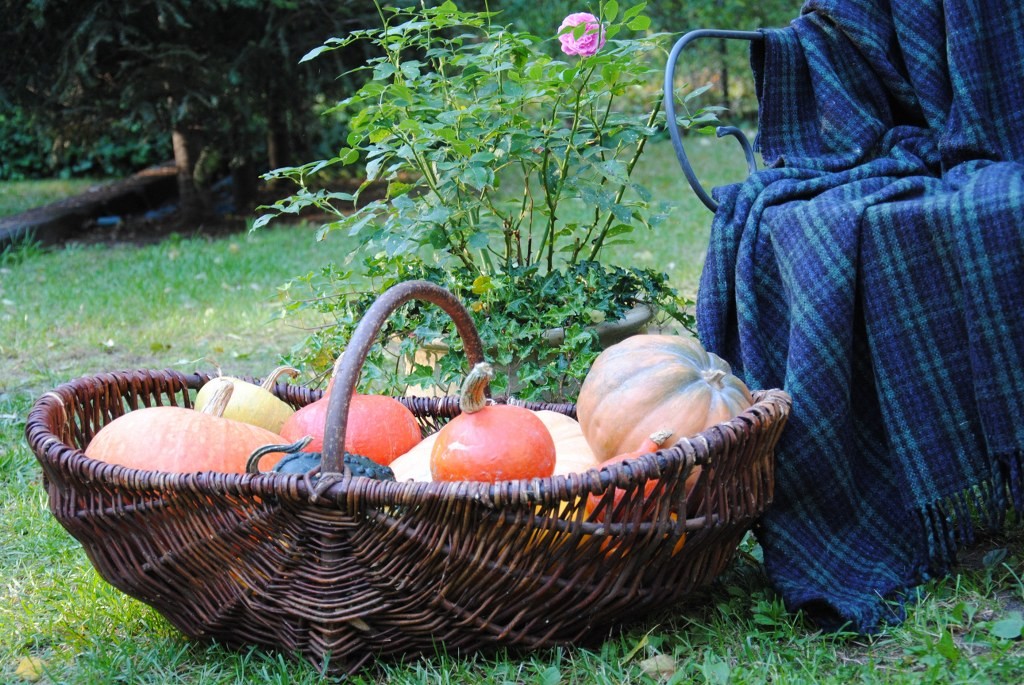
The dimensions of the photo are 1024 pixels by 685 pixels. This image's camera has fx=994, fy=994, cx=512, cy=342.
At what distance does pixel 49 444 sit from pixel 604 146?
57.7 inches

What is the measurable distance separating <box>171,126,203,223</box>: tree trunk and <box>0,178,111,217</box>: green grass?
1.26m

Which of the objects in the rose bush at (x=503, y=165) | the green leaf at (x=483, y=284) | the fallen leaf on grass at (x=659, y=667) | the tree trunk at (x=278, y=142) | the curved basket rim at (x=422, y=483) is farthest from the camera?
the tree trunk at (x=278, y=142)

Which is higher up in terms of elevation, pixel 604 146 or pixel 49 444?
pixel 604 146

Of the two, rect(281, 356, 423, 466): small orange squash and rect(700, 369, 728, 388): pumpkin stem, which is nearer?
rect(700, 369, 728, 388): pumpkin stem

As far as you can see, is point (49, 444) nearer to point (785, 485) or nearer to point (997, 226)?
point (785, 485)

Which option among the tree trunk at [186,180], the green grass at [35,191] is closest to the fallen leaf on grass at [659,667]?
the tree trunk at [186,180]

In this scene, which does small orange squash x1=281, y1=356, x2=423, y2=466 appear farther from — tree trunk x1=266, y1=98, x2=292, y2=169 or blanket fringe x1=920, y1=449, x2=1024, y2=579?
tree trunk x1=266, y1=98, x2=292, y2=169

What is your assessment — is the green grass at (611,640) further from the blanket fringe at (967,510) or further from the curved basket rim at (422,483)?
the curved basket rim at (422,483)

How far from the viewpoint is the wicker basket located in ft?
4.69

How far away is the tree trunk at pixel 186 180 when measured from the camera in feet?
20.4

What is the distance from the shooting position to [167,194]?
25.1 feet

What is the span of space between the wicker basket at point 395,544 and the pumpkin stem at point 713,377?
0.34 ft

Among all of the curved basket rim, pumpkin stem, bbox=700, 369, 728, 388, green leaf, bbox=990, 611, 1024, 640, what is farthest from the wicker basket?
green leaf, bbox=990, 611, 1024, 640

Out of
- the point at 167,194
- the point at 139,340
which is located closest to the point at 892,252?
the point at 139,340
